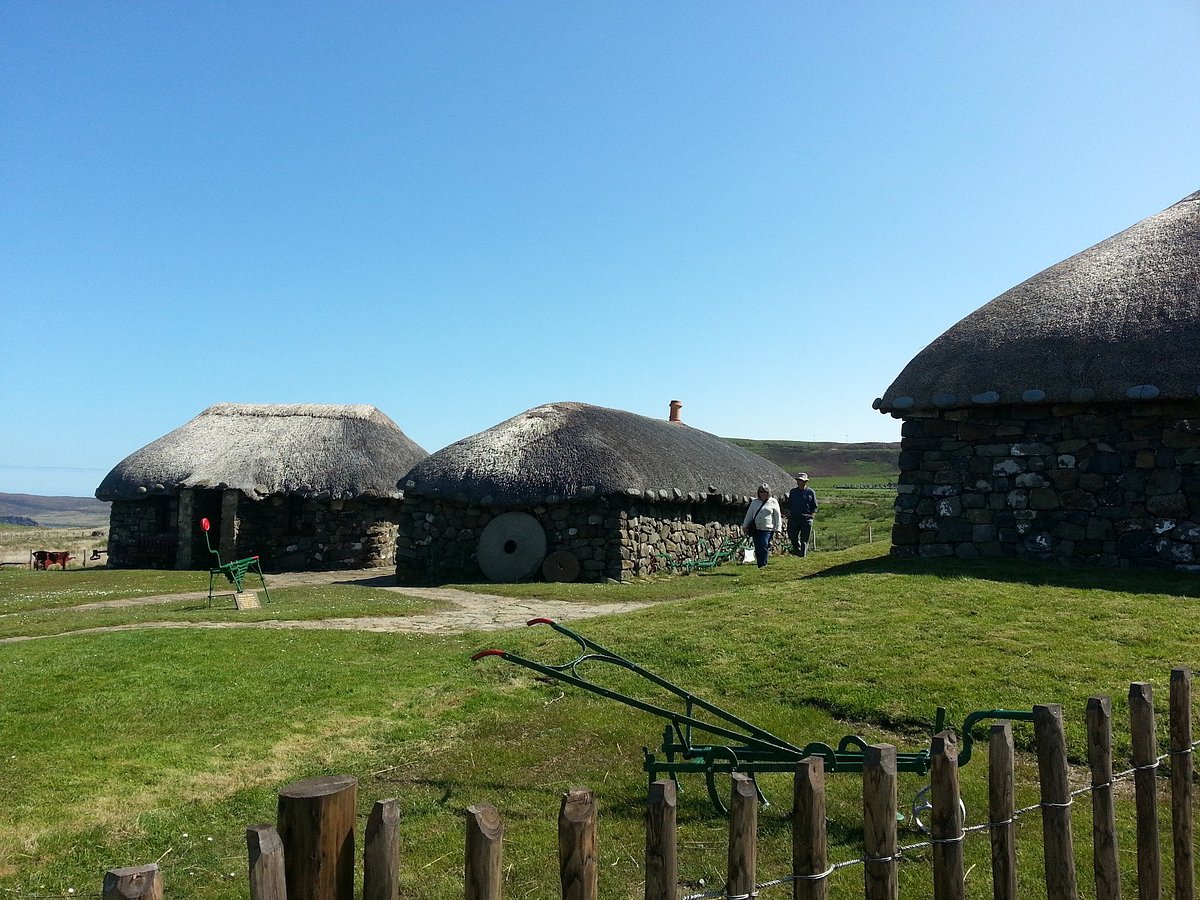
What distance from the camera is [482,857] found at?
7.19ft

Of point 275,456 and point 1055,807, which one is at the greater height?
point 275,456

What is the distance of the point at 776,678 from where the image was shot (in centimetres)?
799

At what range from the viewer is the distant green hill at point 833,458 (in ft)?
236

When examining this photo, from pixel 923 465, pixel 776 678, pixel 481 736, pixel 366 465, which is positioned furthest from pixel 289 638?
pixel 366 465

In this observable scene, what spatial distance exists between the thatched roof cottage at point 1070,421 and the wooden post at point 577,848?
12.8 meters

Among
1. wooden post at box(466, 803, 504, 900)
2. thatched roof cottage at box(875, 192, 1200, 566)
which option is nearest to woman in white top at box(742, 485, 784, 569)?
thatched roof cottage at box(875, 192, 1200, 566)

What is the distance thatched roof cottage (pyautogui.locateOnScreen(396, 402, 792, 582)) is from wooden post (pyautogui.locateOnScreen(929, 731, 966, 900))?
617 inches

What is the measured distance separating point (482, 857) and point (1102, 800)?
2.48 m

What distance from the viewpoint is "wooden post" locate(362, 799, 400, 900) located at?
2141mm

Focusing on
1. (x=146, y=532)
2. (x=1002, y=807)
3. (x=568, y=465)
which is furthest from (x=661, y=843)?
(x=146, y=532)

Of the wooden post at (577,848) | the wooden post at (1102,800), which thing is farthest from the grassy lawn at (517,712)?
the wooden post at (577,848)

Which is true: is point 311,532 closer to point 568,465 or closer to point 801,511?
point 568,465

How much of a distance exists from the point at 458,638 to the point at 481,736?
13.2 ft

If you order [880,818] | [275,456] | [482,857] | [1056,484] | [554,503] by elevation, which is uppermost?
[275,456]
